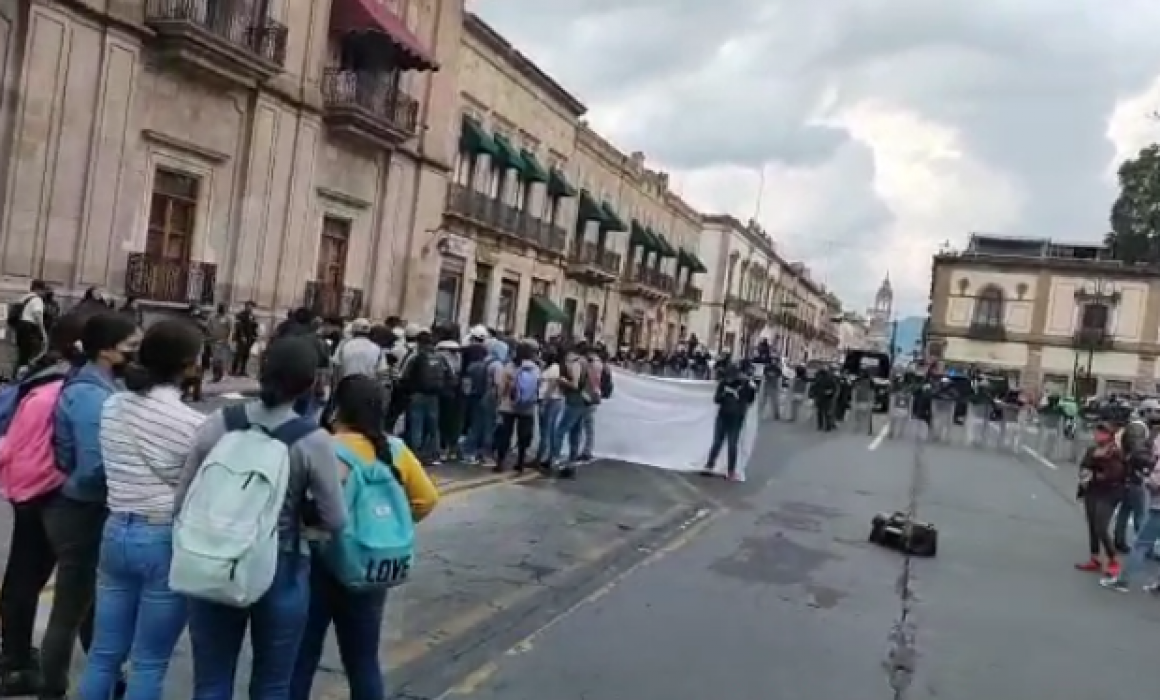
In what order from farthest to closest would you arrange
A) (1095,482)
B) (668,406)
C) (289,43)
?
(289,43), (668,406), (1095,482)

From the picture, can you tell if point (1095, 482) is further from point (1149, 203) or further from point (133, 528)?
point (1149, 203)

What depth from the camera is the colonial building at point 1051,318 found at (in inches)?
2753

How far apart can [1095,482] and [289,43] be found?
16.9 metres

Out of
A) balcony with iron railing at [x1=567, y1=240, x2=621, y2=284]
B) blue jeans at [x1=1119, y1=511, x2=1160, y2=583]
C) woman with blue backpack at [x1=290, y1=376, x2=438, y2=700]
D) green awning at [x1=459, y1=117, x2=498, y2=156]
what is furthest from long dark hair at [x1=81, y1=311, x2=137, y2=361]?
balcony with iron railing at [x1=567, y1=240, x2=621, y2=284]

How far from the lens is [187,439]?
3939 millimetres

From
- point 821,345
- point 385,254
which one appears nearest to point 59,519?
point 385,254

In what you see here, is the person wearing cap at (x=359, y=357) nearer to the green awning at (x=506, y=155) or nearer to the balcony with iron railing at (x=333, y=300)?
the balcony with iron railing at (x=333, y=300)

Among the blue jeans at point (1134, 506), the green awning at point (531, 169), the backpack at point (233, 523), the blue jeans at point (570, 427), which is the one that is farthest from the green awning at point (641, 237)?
the backpack at point (233, 523)

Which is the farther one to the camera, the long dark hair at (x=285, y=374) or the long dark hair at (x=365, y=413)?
the long dark hair at (x=365, y=413)

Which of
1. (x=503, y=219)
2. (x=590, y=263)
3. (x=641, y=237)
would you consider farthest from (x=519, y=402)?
(x=641, y=237)

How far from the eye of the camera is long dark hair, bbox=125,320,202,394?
3.96 metres

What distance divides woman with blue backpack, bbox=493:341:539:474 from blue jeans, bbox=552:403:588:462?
338 millimetres

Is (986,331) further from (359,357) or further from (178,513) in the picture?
(178,513)

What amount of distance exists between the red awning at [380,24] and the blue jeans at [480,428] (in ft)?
40.3
